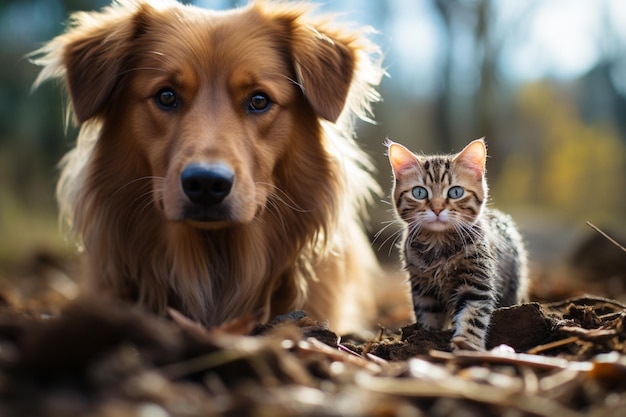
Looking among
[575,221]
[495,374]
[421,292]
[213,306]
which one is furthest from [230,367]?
[575,221]

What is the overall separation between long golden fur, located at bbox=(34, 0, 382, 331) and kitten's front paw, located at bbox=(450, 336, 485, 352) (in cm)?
135

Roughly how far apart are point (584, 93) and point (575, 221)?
463 centimetres

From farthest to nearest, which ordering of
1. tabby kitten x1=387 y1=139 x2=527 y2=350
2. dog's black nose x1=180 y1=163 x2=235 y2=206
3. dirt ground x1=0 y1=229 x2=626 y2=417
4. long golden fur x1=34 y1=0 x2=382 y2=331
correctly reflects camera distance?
long golden fur x1=34 y1=0 x2=382 y2=331
dog's black nose x1=180 y1=163 x2=235 y2=206
tabby kitten x1=387 y1=139 x2=527 y2=350
dirt ground x1=0 y1=229 x2=626 y2=417

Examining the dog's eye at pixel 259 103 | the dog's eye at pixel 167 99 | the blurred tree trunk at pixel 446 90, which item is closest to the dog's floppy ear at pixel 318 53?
the dog's eye at pixel 259 103

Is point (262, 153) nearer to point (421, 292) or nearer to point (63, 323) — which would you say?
point (421, 292)

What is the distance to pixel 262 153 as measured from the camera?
3.66m

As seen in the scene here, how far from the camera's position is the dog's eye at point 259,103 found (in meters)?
3.71

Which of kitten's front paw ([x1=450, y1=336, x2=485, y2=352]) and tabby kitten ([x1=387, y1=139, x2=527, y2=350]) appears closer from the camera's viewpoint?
kitten's front paw ([x1=450, y1=336, x2=485, y2=352])

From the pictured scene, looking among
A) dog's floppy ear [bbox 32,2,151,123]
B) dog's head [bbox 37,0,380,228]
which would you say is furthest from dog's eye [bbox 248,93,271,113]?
dog's floppy ear [bbox 32,2,151,123]

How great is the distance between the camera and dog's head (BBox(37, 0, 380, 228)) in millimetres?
3354

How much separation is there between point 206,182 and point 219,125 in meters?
0.43

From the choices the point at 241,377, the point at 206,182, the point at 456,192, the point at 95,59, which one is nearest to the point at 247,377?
the point at 241,377

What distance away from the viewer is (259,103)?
3.73 meters

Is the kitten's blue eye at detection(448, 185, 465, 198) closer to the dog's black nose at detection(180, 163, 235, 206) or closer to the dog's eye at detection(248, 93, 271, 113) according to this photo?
the dog's black nose at detection(180, 163, 235, 206)
